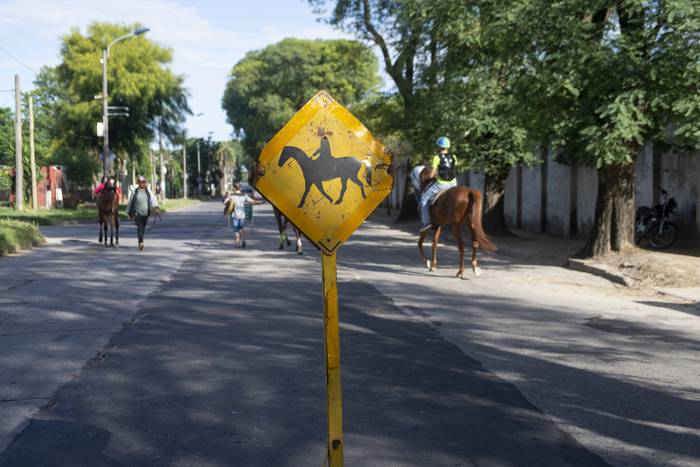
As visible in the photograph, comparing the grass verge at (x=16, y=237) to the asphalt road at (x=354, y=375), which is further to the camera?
the grass verge at (x=16, y=237)

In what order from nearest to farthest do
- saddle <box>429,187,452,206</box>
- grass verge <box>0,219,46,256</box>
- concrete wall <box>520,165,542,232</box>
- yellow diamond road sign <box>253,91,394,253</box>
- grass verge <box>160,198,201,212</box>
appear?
yellow diamond road sign <box>253,91,394,253</box>
saddle <box>429,187,452,206</box>
grass verge <box>0,219,46,256</box>
concrete wall <box>520,165,542,232</box>
grass verge <box>160,198,201,212</box>

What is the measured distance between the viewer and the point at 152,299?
11.0m

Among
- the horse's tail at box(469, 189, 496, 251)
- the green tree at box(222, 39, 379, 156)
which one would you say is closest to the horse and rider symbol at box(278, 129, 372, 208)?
the horse's tail at box(469, 189, 496, 251)

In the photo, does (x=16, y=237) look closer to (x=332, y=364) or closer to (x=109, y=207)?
(x=109, y=207)

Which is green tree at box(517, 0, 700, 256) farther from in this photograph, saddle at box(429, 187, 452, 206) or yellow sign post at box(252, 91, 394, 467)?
yellow sign post at box(252, 91, 394, 467)

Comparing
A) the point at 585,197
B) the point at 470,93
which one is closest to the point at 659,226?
the point at 585,197

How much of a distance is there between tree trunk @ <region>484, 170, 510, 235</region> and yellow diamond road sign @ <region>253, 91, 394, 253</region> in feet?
63.1

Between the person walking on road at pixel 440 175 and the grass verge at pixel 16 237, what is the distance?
9.78 meters

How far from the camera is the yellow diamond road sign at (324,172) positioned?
3.77 metres

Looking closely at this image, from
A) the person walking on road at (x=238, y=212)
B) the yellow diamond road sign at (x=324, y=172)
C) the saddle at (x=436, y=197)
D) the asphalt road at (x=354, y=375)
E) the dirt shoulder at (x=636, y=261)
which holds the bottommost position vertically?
the asphalt road at (x=354, y=375)

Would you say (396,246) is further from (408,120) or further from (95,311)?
(95,311)

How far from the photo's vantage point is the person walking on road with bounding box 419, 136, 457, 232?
14172 millimetres

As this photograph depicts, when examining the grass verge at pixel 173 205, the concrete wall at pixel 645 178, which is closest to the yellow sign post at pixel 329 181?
the concrete wall at pixel 645 178

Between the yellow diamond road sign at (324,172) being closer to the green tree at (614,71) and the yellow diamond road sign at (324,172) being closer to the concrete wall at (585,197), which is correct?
the green tree at (614,71)
